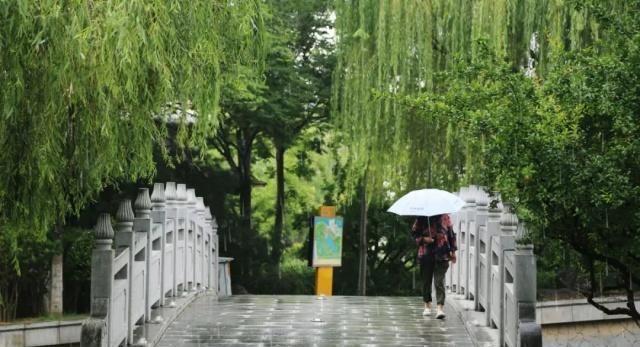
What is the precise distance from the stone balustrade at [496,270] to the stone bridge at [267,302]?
1 cm

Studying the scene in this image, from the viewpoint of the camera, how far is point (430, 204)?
12.6 meters

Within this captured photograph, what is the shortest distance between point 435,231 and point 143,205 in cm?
334

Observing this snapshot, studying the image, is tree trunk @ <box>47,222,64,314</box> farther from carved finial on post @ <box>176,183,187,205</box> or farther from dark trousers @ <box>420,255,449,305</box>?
dark trousers @ <box>420,255,449,305</box>

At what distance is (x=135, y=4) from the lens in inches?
318

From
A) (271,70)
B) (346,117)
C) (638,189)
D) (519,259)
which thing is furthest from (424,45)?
(638,189)

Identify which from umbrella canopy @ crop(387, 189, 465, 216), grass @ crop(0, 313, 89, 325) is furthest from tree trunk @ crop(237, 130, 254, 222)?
umbrella canopy @ crop(387, 189, 465, 216)

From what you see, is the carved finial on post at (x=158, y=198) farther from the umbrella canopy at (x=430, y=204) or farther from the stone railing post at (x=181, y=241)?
the umbrella canopy at (x=430, y=204)

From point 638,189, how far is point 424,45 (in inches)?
394

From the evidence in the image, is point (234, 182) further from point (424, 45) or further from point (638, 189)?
point (638, 189)

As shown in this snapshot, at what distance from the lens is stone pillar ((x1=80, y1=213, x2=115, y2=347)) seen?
891cm

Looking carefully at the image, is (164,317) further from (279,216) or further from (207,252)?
(279,216)

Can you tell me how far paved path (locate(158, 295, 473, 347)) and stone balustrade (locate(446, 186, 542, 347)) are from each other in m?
0.53

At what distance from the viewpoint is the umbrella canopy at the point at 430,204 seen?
12.5 metres

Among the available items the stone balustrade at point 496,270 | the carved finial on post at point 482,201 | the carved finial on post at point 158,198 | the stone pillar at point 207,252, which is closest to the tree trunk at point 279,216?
the stone pillar at point 207,252
